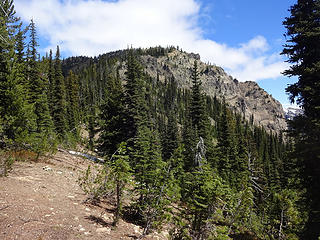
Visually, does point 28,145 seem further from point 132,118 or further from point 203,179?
point 203,179

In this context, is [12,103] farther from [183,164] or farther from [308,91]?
[308,91]

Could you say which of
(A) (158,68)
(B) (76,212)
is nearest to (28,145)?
(B) (76,212)

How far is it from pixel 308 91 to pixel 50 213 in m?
10.9

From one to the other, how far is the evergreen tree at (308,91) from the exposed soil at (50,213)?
6412 millimetres

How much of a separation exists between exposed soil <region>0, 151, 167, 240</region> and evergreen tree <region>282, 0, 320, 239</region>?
6.41 metres

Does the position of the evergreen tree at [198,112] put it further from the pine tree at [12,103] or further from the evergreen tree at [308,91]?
the pine tree at [12,103]

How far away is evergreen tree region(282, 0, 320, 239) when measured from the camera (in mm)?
8023

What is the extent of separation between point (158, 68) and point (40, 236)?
7575 inches

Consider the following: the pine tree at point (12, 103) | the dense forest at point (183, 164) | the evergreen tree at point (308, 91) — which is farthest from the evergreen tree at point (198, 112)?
the pine tree at point (12, 103)

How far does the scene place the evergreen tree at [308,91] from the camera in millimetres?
8023

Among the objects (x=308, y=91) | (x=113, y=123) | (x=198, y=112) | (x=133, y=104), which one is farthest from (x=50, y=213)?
(x=198, y=112)

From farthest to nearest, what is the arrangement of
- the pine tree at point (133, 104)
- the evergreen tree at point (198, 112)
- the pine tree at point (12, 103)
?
1. the evergreen tree at point (198, 112)
2. the pine tree at point (133, 104)
3. the pine tree at point (12, 103)

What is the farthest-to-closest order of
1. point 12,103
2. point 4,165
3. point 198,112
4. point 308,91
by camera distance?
point 198,112 → point 12,103 → point 308,91 → point 4,165

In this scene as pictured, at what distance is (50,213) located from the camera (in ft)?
17.7
